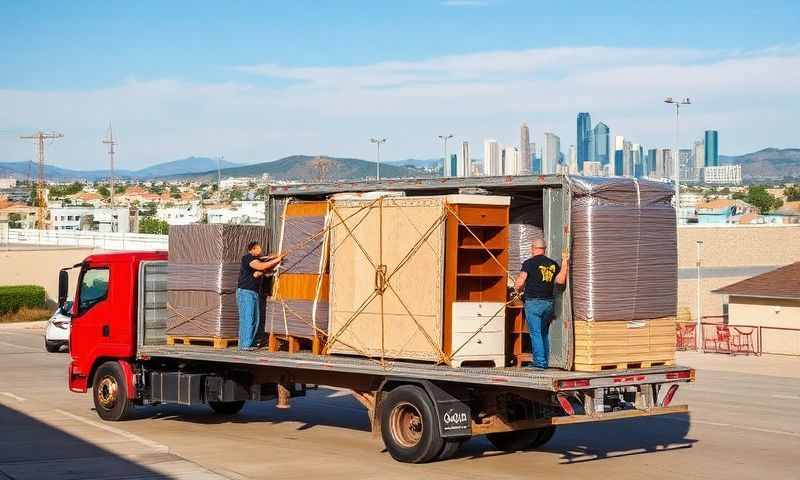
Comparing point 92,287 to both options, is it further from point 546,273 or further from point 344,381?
point 546,273

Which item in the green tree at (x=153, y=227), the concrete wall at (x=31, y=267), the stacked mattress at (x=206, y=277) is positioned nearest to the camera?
the stacked mattress at (x=206, y=277)

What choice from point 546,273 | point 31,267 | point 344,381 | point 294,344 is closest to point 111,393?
point 294,344

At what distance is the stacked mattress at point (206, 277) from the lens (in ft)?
58.7

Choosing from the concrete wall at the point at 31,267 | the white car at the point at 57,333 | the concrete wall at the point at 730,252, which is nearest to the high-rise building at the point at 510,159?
the concrete wall at the point at 730,252

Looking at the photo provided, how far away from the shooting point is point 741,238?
188 feet

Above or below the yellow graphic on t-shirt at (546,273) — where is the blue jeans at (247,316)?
below

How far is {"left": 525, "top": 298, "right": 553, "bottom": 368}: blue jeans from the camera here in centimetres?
1438

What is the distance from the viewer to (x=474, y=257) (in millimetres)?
15273

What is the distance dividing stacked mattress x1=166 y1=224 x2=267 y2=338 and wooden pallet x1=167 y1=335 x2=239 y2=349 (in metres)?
0.05

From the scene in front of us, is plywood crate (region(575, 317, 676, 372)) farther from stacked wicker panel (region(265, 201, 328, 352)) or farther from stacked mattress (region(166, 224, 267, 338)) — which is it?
stacked mattress (region(166, 224, 267, 338))

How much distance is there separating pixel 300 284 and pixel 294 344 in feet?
2.73

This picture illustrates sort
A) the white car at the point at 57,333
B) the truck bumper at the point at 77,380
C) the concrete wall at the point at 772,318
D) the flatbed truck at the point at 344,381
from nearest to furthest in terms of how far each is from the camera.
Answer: the flatbed truck at the point at 344,381
the truck bumper at the point at 77,380
the white car at the point at 57,333
the concrete wall at the point at 772,318

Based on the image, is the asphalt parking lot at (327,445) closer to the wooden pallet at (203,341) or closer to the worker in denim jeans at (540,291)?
the wooden pallet at (203,341)

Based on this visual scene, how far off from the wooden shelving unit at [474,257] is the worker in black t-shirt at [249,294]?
10.9ft
